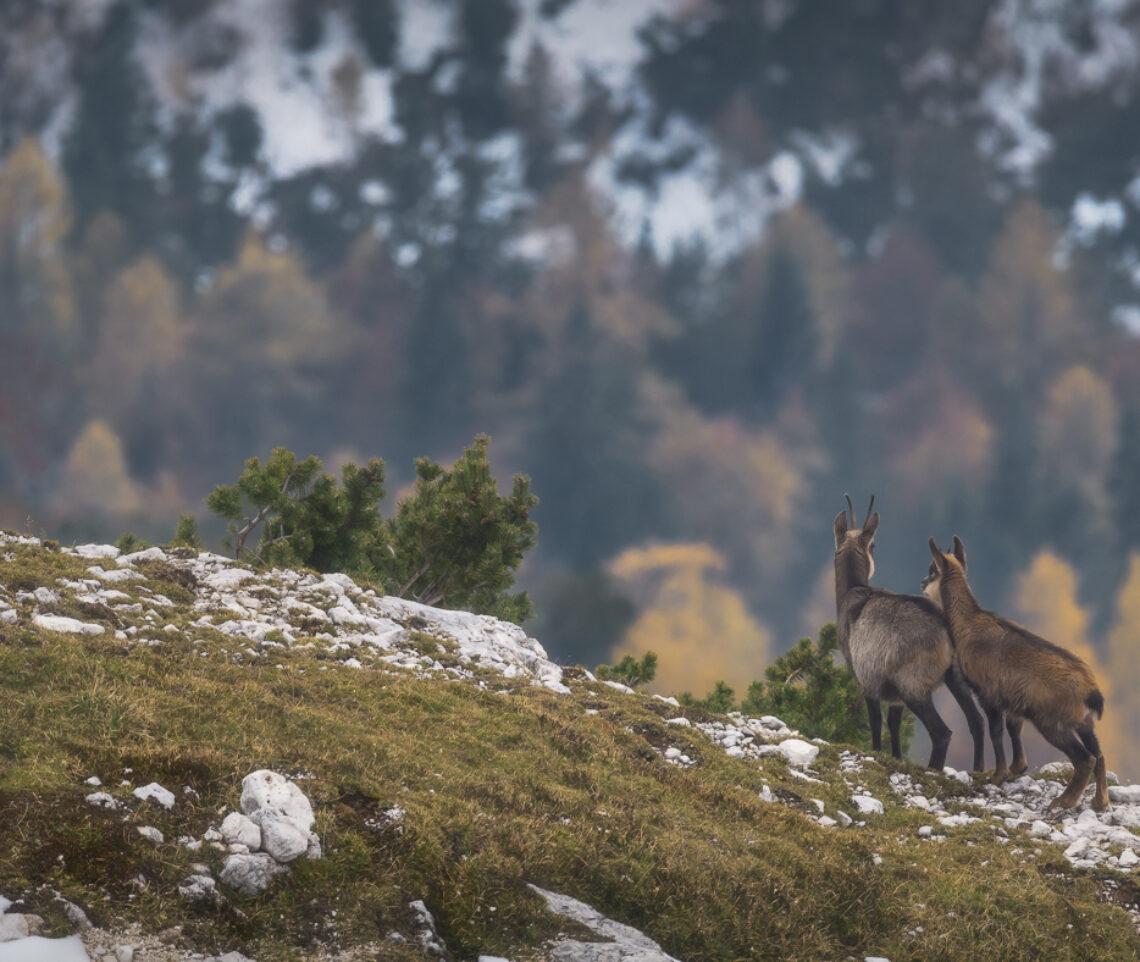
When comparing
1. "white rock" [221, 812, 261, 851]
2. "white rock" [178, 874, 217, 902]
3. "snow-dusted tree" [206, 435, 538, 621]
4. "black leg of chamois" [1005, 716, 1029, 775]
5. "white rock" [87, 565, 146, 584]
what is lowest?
"white rock" [178, 874, 217, 902]

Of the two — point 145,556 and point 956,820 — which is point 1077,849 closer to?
point 956,820

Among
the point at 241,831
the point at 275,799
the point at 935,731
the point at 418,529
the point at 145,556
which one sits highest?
the point at 418,529

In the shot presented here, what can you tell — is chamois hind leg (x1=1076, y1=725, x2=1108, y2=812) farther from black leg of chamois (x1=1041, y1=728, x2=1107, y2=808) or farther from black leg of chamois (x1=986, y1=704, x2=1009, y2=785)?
black leg of chamois (x1=986, y1=704, x2=1009, y2=785)

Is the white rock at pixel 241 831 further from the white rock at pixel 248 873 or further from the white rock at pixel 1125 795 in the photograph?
the white rock at pixel 1125 795

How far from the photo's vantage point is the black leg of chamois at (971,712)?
15.1 m

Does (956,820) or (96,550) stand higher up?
(96,550)

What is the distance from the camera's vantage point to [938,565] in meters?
16.2

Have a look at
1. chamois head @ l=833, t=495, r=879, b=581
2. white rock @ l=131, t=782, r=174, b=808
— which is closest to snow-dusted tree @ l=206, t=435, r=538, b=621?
chamois head @ l=833, t=495, r=879, b=581

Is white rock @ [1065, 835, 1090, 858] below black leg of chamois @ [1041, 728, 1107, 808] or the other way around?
below

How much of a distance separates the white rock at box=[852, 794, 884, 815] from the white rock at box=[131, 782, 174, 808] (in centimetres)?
901

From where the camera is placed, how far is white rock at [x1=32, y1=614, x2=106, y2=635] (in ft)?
37.5

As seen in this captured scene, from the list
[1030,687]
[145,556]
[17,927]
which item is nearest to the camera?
[17,927]

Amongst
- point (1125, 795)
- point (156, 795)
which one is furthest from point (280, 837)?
point (1125, 795)

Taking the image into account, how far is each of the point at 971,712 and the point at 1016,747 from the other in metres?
0.92
